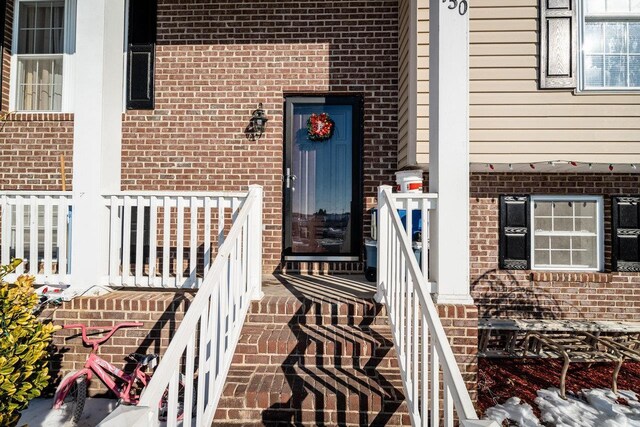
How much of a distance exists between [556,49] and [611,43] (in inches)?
29.4

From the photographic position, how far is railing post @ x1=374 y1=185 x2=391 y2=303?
280 cm

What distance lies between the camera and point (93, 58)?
286cm

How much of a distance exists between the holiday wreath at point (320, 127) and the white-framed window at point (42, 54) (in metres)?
3.19

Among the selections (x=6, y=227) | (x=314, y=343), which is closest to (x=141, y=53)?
(x=6, y=227)

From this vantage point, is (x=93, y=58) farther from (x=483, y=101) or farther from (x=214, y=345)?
(x=483, y=101)

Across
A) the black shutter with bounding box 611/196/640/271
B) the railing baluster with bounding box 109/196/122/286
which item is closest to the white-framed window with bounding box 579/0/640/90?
the black shutter with bounding box 611/196/640/271

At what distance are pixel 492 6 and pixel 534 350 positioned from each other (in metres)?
3.93

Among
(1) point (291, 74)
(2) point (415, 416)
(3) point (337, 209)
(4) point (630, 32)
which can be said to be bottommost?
(2) point (415, 416)

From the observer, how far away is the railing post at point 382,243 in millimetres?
2805

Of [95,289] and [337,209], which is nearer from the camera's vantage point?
[95,289]

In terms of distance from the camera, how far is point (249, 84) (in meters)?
4.45

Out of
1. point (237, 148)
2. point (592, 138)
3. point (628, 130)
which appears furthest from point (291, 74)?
point (628, 130)

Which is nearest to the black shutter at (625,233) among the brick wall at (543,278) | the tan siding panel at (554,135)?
→ the brick wall at (543,278)

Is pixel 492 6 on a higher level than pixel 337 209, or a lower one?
higher
